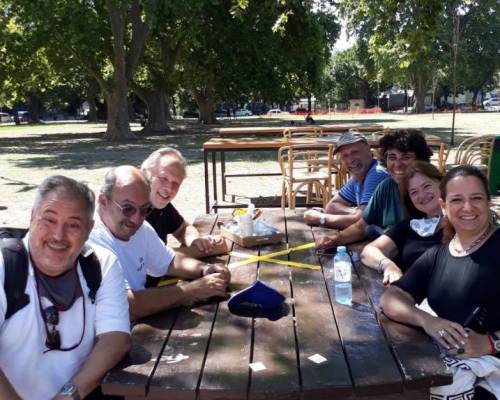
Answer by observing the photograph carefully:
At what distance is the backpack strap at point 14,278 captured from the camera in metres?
1.95

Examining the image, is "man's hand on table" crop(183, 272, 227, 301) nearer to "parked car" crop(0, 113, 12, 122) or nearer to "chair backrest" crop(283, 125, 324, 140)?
"chair backrest" crop(283, 125, 324, 140)

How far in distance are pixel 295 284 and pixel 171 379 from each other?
105 centimetres

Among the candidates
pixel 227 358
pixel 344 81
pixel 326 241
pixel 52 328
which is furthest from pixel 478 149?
pixel 344 81

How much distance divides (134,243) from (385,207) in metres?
1.54

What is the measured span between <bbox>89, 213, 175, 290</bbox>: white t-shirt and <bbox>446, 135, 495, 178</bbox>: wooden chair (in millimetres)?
5068

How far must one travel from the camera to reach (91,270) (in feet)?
7.01

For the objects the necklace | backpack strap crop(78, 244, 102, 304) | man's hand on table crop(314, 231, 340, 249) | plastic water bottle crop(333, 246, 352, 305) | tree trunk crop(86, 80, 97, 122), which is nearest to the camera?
backpack strap crop(78, 244, 102, 304)

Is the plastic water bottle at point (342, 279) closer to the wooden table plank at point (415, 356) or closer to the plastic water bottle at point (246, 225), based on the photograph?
the wooden table plank at point (415, 356)

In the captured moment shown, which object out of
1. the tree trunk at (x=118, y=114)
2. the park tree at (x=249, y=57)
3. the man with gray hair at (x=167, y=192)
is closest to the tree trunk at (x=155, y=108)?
the park tree at (x=249, y=57)

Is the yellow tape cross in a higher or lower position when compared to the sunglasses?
lower

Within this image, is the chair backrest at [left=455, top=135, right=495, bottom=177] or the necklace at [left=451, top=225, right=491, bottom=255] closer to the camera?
the necklace at [left=451, top=225, right=491, bottom=255]

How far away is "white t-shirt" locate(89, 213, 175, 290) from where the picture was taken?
257 centimetres

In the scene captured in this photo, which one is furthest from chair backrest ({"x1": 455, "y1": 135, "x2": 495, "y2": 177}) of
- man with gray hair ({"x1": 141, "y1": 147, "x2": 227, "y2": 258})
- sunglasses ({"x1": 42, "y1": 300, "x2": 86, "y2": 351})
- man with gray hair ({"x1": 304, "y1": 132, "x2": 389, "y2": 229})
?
sunglasses ({"x1": 42, "y1": 300, "x2": 86, "y2": 351})

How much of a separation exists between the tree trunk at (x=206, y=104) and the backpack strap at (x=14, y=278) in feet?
118
